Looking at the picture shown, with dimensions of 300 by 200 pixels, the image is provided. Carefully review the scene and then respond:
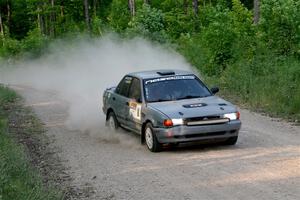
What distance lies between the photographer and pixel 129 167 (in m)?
10.4

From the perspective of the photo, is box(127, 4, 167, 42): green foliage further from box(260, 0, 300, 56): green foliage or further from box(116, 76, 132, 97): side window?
box(116, 76, 132, 97): side window

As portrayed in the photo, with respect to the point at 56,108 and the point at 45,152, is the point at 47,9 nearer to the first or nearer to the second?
the point at 56,108

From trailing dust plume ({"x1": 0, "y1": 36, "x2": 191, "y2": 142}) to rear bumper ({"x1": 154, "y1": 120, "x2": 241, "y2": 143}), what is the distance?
481 cm

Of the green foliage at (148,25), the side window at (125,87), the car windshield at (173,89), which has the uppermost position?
the car windshield at (173,89)

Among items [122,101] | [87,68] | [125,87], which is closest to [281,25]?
[125,87]

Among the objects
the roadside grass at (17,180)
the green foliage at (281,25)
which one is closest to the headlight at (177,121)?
the roadside grass at (17,180)

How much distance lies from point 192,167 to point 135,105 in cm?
290

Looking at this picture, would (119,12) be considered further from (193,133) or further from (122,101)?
(193,133)

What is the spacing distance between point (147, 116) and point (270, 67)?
1005 cm

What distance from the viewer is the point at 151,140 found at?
453 inches

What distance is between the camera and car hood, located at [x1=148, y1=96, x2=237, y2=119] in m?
11.1

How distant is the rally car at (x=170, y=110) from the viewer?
1105 centimetres

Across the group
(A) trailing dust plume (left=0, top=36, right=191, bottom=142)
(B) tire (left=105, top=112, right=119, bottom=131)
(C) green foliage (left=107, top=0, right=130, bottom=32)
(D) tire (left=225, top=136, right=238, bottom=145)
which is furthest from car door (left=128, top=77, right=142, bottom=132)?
(C) green foliage (left=107, top=0, right=130, bottom=32)

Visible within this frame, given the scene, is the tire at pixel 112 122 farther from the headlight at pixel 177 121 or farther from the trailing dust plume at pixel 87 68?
the headlight at pixel 177 121
